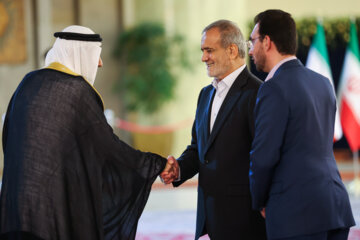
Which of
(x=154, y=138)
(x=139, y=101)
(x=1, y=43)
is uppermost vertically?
(x=1, y=43)

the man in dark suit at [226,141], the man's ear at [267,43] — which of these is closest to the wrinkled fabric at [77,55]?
the man in dark suit at [226,141]

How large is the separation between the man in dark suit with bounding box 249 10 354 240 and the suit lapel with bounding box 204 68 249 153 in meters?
0.50

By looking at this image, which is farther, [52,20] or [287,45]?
[52,20]

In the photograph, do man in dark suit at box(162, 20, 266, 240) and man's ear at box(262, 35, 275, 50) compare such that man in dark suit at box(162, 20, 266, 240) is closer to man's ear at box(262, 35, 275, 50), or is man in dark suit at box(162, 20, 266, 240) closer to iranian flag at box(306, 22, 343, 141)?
man's ear at box(262, 35, 275, 50)

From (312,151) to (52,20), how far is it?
1094cm

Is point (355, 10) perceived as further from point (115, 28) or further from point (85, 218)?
point (85, 218)

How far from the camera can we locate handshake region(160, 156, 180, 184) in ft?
11.8

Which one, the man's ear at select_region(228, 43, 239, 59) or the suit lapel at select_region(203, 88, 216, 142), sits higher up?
the man's ear at select_region(228, 43, 239, 59)

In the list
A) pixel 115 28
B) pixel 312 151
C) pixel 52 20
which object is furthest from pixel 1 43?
pixel 312 151

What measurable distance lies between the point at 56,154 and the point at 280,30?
1396 millimetres

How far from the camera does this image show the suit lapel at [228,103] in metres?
3.24

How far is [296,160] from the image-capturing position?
2.65 metres

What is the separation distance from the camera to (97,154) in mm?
3207

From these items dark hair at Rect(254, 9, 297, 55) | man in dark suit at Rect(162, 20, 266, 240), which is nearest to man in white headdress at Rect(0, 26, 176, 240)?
man in dark suit at Rect(162, 20, 266, 240)
